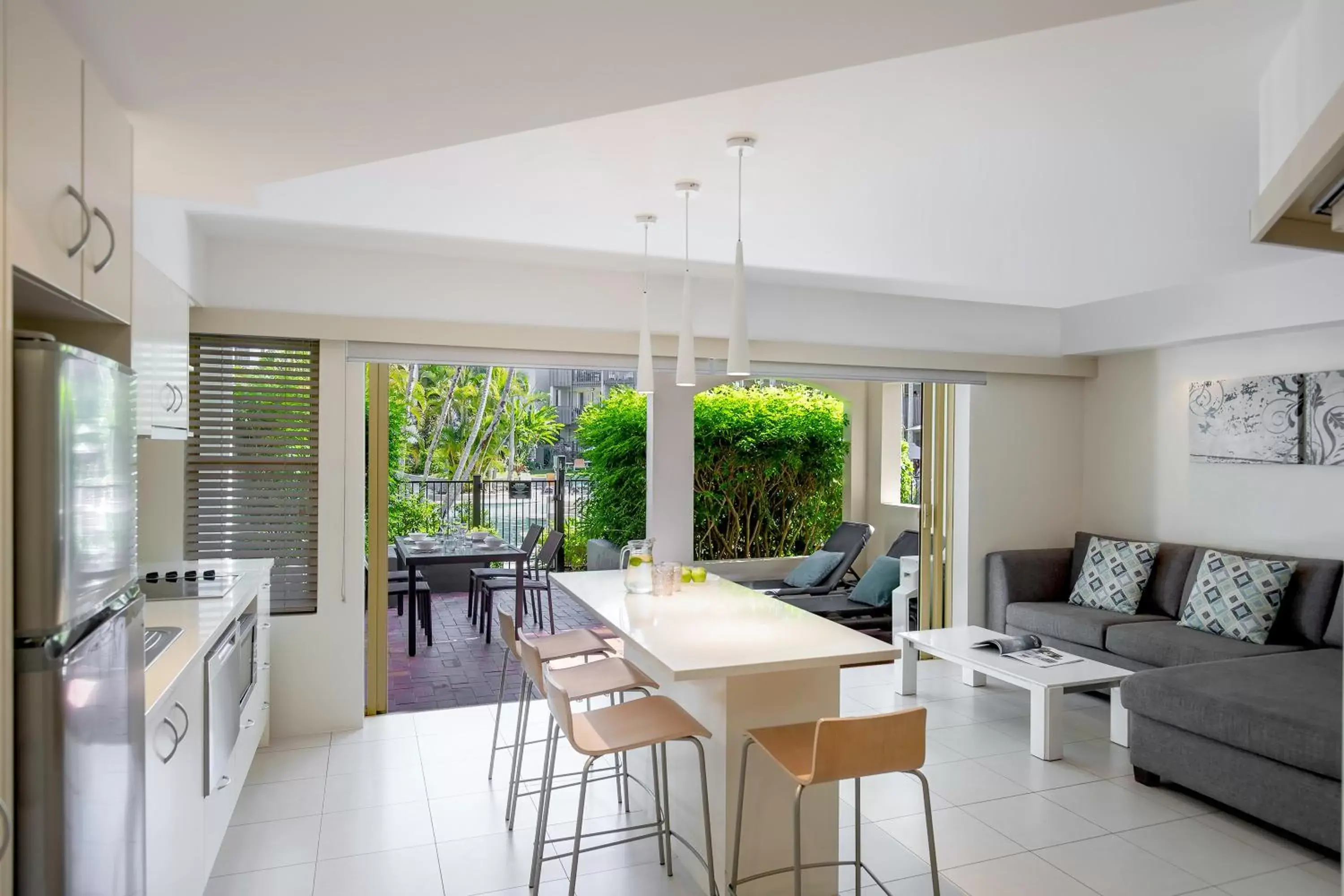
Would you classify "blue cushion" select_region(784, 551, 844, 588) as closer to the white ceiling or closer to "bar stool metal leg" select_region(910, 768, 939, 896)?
"bar stool metal leg" select_region(910, 768, 939, 896)

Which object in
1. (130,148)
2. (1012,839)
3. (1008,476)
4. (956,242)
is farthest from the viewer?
(1008,476)

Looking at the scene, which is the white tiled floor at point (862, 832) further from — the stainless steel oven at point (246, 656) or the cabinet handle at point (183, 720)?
the cabinet handle at point (183, 720)

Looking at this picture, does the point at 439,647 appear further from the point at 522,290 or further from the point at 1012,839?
the point at 1012,839

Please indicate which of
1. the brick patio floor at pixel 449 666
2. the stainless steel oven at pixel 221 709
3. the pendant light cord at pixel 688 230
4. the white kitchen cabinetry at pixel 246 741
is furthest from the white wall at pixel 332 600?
the pendant light cord at pixel 688 230

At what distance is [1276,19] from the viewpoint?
1.91 metres

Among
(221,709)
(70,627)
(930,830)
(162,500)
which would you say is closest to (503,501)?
(162,500)

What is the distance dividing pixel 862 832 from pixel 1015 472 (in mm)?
3426

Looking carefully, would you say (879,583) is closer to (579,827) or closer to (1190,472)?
(1190,472)

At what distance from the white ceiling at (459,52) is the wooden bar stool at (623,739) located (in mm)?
1648

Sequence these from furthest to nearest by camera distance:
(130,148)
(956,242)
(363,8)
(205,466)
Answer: (205,466) < (956,242) < (130,148) < (363,8)

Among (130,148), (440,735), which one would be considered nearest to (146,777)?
(130,148)

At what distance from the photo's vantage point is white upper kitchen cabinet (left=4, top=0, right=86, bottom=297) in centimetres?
127

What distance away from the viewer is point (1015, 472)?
19.4 feet

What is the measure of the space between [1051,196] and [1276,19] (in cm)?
134
